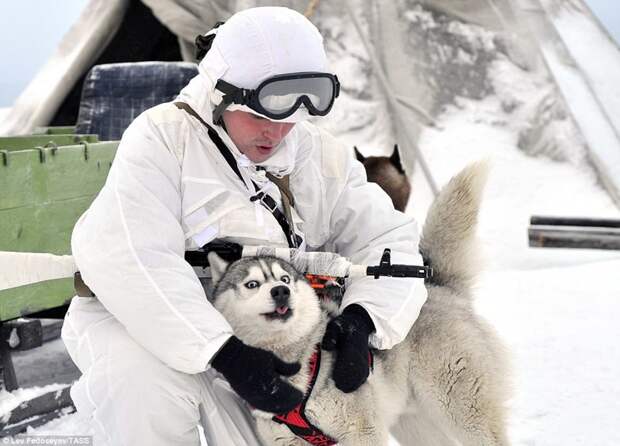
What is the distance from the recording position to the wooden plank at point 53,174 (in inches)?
119

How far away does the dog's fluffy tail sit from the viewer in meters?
2.15

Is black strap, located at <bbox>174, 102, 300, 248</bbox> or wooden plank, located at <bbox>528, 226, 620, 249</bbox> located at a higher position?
black strap, located at <bbox>174, 102, 300, 248</bbox>

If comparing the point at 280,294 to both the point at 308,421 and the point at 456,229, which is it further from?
the point at 456,229

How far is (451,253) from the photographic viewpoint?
7.14 ft

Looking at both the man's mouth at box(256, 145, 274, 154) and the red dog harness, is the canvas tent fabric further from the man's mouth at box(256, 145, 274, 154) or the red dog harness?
the red dog harness

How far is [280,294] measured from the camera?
177 cm

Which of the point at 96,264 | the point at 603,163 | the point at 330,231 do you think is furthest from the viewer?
the point at 603,163

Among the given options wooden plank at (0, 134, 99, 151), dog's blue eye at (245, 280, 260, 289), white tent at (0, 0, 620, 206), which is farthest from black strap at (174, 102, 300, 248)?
white tent at (0, 0, 620, 206)

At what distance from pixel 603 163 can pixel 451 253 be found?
187 inches

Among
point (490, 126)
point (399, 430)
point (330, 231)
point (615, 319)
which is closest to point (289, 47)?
point (330, 231)

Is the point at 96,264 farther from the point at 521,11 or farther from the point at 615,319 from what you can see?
the point at 521,11

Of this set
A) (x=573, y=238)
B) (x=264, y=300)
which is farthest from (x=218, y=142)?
(x=573, y=238)

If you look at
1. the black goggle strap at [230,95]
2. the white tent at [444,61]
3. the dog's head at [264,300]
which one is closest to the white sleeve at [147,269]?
the dog's head at [264,300]

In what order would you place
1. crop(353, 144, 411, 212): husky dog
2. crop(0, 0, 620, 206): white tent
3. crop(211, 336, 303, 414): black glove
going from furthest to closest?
1. crop(0, 0, 620, 206): white tent
2. crop(353, 144, 411, 212): husky dog
3. crop(211, 336, 303, 414): black glove
